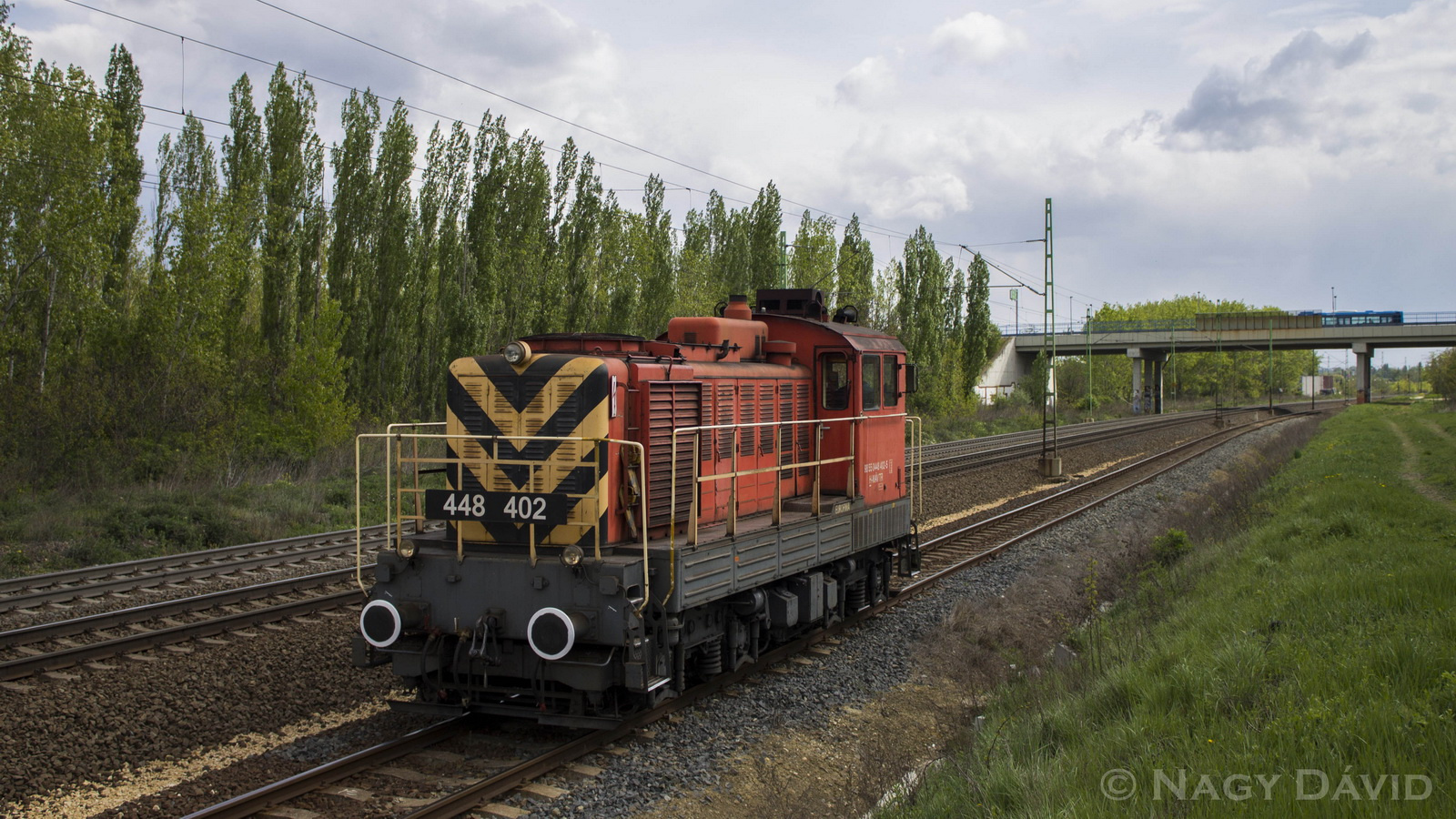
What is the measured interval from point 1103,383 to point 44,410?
304 ft

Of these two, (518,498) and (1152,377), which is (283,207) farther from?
(1152,377)

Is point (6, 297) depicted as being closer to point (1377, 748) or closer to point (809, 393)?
point (809, 393)

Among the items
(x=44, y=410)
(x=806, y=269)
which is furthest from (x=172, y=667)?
(x=806, y=269)

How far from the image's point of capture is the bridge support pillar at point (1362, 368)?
221 ft

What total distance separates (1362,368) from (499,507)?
3154 inches

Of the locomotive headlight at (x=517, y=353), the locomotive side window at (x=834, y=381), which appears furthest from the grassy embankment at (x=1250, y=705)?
the locomotive headlight at (x=517, y=353)

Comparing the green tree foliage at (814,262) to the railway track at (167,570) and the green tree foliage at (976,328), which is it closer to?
the green tree foliage at (976,328)

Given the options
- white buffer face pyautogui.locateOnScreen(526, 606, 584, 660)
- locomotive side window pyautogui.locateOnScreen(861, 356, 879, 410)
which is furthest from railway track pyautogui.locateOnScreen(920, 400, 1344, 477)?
white buffer face pyautogui.locateOnScreen(526, 606, 584, 660)

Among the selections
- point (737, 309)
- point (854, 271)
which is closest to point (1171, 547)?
point (737, 309)

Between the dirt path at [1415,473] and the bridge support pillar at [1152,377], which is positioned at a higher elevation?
the bridge support pillar at [1152,377]

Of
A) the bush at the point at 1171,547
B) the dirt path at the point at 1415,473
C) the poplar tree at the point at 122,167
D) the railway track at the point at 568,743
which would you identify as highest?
the poplar tree at the point at 122,167

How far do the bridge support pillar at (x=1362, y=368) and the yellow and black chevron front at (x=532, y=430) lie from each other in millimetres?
75884

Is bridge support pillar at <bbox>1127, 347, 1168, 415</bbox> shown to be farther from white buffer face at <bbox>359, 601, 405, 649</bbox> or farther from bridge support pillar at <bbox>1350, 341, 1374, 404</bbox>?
white buffer face at <bbox>359, 601, 405, 649</bbox>

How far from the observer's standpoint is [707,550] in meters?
7.44
